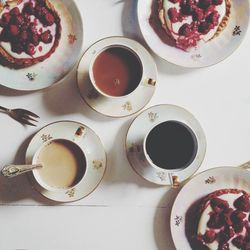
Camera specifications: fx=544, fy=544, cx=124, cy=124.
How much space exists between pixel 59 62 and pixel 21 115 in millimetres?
161

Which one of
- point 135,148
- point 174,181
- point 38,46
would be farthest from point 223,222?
point 38,46

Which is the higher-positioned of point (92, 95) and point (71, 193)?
point (92, 95)

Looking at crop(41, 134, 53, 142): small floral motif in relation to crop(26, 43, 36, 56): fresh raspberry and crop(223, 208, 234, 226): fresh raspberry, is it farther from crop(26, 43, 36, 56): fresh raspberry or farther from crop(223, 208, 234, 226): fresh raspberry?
crop(223, 208, 234, 226): fresh raspberry

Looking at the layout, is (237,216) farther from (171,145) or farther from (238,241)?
(171,145)

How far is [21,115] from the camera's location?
1341mm

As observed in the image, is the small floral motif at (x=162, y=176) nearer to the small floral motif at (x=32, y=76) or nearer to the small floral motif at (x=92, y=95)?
the small floral motif at (x=92, y=95)

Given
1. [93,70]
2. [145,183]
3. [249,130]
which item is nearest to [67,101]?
[93,70]

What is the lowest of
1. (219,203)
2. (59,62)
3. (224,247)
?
(224,247)

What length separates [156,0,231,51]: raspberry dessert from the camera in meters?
Result: 1.34

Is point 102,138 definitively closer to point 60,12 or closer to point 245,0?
point 60,12

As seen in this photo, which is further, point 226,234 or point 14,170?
point 226,234

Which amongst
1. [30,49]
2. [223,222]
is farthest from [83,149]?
[223,222]

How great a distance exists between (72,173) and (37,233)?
0.18 metres

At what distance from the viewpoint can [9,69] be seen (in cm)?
132
